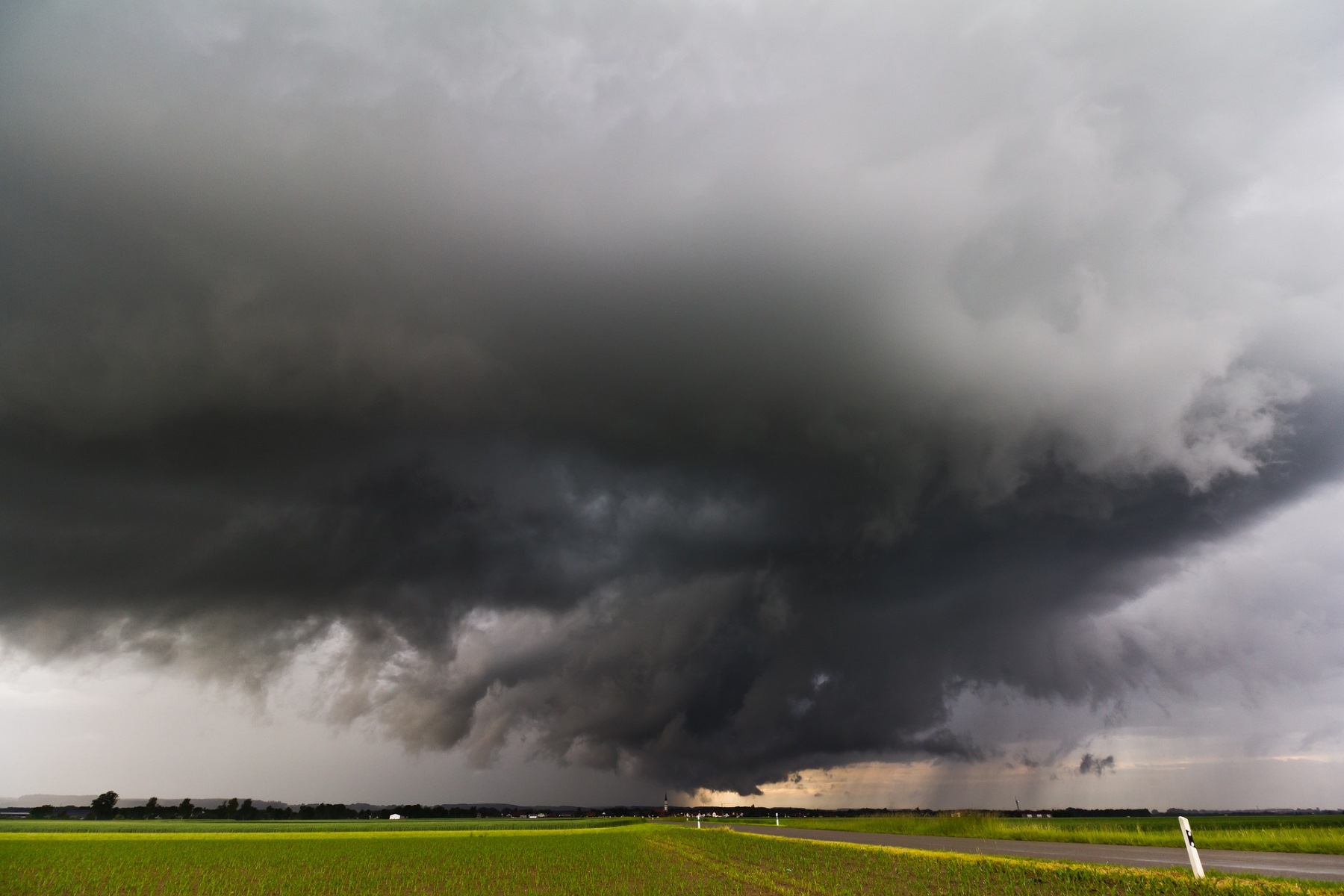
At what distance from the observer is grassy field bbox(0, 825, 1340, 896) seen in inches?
926

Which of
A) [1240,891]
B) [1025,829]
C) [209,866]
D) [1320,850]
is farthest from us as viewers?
[1025,829]

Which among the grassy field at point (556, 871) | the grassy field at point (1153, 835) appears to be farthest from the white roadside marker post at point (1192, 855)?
the grassy field at point (1153, 835)

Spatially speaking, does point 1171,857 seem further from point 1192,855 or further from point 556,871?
point 556,871

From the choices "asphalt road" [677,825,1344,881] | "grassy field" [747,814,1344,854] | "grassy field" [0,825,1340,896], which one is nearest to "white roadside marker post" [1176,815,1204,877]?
"grassy field" [0,825,1340,896]

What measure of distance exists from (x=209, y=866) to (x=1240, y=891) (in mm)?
56450

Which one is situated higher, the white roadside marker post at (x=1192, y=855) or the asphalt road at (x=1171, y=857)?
the white roadside marker post at (x=1192, y=855)

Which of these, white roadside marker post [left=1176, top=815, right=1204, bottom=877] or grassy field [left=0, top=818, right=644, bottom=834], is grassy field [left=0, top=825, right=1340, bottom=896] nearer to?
white roadside marker post [left=1176, top=815, right=1204, bottom=877]

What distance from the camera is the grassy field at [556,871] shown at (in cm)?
2352

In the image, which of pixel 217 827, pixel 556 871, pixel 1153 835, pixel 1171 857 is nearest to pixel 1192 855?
pixel 1171 857

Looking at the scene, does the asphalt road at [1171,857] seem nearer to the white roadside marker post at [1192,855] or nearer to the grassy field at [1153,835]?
the grassy field at [1153,835]

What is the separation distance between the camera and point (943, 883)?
26250mm

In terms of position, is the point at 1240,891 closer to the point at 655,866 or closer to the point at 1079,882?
the point at 1079,882

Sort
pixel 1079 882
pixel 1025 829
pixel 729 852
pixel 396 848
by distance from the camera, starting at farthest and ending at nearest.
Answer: pixel 396 848 → pixel 1025 829 → pixel 729 852 → pixel 1079 882

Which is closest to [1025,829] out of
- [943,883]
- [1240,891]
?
[943,883]
